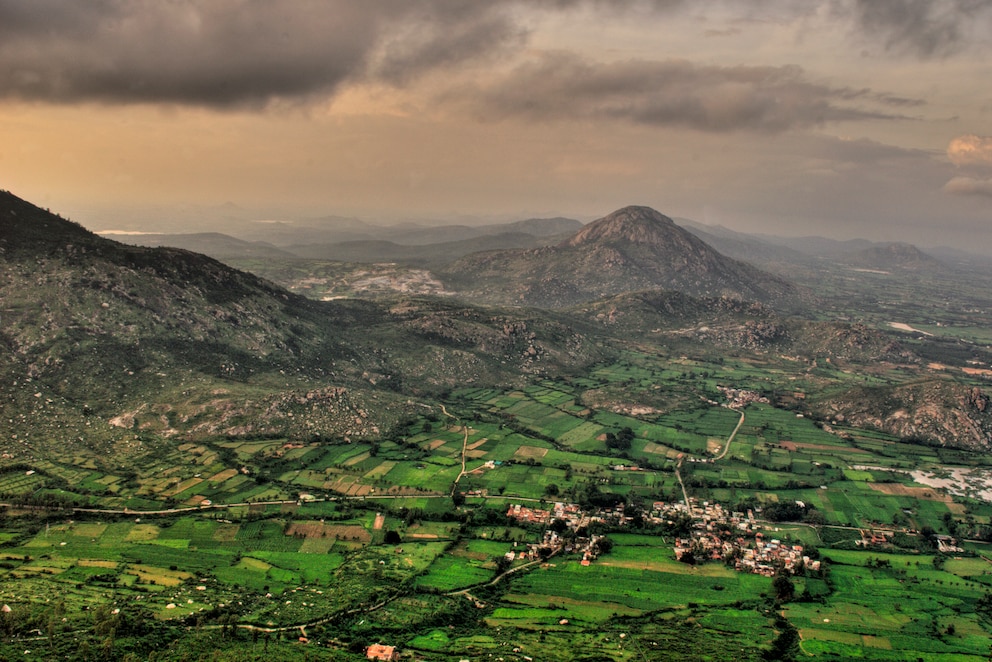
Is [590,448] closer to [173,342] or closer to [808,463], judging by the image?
[808,463]

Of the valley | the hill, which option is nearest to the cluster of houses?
the valley

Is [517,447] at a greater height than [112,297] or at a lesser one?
lesser

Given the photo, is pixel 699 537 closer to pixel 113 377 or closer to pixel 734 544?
pixel 734 544

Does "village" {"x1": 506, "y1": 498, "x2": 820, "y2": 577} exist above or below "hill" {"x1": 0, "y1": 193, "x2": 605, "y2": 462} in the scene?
below

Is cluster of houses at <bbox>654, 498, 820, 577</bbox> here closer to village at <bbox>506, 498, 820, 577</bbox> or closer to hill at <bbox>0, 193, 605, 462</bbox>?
village at <bbox>506, 498, 820, 577</bbox>

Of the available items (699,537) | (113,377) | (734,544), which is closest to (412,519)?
(699,537)

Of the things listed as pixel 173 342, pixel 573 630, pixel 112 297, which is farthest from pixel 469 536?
pixel 112 297

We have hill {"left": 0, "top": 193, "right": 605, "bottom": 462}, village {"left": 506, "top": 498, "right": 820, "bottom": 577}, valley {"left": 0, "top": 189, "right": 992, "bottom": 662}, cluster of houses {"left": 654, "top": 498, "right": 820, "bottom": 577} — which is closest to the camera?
valley {"left": 0, "top": 189, "right": 992, "bottom": 662}

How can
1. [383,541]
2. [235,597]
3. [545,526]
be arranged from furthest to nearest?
1. [545,526]
2. [383,541]
3. [235,597]
